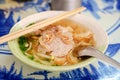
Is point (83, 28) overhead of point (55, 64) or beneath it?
overhead

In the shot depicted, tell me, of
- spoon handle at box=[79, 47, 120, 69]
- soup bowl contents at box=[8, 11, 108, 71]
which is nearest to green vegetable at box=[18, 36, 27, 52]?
soup bowl contents at box=[8, 11, 108, 71]

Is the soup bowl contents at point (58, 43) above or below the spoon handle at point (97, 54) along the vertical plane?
above

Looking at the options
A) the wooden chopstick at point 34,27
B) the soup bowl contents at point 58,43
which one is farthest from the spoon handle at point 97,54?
the wooden chopstick at point 34,27

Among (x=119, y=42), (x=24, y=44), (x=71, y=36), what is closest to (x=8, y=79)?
(x=24, y=44)

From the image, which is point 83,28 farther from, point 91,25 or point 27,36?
point 27,36

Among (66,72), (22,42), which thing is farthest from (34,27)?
(66,72)

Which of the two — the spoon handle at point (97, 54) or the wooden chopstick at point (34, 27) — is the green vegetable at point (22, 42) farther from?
the spoon handle at point (97, 54)

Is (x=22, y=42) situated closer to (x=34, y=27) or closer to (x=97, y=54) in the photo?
(x=34, y=27)

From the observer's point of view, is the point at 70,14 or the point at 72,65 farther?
the point at 70,14
